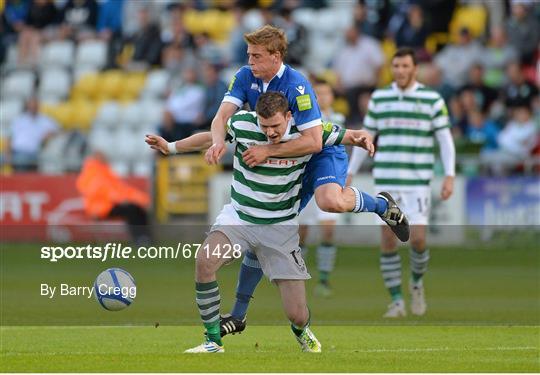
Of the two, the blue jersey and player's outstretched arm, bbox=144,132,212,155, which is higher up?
the blue jersey

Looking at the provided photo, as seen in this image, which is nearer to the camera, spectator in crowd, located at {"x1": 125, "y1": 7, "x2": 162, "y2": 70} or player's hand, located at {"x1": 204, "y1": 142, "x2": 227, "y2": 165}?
player's hand, located at {"x1": 204, "y1": 142, "x2": 227, "y2": 165}

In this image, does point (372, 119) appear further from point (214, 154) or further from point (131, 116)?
point (131, 116)

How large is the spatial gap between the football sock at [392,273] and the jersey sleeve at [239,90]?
4.08 metres

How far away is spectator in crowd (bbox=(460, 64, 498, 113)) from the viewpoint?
2591cm

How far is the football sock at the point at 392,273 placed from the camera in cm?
1565

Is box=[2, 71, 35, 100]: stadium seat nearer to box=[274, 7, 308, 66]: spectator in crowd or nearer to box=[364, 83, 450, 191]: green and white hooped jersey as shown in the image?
box=[274, 7, 308, 66]: spectator in crowd

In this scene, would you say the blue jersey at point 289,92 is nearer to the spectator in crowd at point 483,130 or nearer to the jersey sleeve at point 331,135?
the jersey sleeve at point 331,135

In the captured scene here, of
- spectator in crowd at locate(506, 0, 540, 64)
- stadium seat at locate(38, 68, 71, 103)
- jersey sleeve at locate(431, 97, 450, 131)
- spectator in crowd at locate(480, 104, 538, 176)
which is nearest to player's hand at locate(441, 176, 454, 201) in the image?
jersey sleeve at locate(431, 97, 450, 131)

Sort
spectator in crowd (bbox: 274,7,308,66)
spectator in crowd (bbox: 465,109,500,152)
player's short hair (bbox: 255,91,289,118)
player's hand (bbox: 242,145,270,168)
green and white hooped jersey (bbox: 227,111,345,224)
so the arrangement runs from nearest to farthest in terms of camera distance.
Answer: player's short hair (bbox: 255,91,289,118) → player's hand (bbox: 242,145,270,168) → green and white hooped jersey (bbox: 227,111,345,224) → spectator in crowd (bbox: 465,109,500,152) → spectator in crowd (bbox: 274,7,308,66)

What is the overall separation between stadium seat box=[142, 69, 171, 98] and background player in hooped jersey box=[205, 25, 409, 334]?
1648 cm

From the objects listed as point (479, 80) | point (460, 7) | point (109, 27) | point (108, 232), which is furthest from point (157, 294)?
point (109, 27)

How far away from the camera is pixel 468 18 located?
91.7 ft

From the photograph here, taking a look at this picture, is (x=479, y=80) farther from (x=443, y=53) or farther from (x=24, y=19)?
(x=24, y=19)

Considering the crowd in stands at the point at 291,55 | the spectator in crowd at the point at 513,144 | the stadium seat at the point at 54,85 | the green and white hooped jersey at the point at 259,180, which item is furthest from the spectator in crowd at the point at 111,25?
the green and white hooped jersey at the point at 259,180
